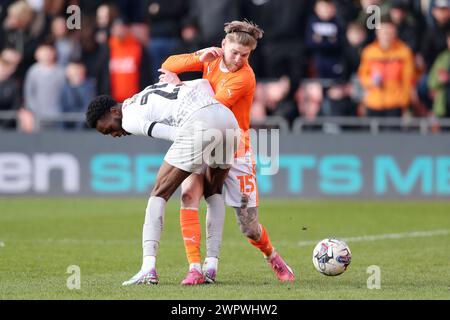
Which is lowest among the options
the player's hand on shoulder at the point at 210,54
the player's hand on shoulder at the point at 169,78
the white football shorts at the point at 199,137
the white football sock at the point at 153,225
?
the white football sock at the point at 153,225

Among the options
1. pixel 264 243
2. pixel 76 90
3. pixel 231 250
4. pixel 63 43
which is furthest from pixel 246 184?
pixel 63 43

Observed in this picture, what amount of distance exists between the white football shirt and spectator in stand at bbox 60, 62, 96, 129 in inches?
425

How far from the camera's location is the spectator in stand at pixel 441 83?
66.0 feet

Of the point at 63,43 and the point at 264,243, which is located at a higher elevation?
the point at 63,43

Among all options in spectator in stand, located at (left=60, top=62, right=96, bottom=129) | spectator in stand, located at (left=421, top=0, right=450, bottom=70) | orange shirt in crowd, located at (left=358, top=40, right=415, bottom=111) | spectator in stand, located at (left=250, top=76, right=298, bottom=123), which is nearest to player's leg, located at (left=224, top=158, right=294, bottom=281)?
orange shirt in crowd, located at (left=358, top=40, right=415, bottom=111)

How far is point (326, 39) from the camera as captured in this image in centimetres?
2044

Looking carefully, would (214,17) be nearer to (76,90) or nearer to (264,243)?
(76,90)

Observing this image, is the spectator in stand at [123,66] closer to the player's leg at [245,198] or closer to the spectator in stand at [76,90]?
the spectator in stand at [76,90]

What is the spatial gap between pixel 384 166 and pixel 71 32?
608cm

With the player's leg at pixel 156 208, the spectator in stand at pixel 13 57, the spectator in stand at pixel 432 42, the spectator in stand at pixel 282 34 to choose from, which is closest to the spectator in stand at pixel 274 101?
the spectator in stand at pixel 282 34

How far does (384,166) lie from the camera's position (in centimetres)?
2023

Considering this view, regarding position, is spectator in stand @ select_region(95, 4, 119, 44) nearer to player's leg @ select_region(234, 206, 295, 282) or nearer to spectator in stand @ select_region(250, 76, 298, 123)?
spectator in stand @ select_region(250, 76, 298, 123)

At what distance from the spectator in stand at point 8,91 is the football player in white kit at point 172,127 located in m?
11.4

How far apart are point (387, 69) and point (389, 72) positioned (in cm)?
8
